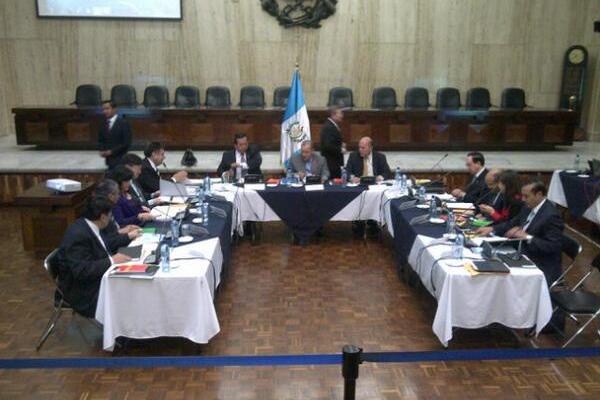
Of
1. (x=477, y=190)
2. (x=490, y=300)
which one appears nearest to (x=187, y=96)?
(x=477, y=190)

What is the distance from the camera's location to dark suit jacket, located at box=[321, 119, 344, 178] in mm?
7414

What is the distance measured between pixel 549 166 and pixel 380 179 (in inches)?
151

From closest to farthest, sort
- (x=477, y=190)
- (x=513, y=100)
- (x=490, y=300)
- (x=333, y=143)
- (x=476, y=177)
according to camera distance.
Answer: (x=490, y=300) < (x=477, y=190) < (x=476, y=177) < (x=333, y=143) < (x=513, y=100)

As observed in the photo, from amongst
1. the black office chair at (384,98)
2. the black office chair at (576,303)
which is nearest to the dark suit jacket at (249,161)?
the black office chair at (576,303)

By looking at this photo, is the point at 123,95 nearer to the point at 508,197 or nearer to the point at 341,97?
the point at 341,97

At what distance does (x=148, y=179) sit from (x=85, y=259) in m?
2.46

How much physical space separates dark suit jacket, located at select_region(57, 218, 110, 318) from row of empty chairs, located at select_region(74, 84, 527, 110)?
7.26 meters

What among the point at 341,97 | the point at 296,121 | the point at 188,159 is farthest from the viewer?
the point at 341,97

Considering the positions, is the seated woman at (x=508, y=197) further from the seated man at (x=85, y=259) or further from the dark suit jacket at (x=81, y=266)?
the dark suit jacket at (x=81, y=266)

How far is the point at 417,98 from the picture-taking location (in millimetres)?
11531

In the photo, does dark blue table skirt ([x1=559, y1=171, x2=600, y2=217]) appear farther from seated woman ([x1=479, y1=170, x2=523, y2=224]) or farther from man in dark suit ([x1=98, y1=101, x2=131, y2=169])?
man in dark suit ([x1=98, y1=101, x2=131, y2=169])

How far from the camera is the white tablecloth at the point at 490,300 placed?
4.08 meters

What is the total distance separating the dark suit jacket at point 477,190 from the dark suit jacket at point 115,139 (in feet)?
15.1

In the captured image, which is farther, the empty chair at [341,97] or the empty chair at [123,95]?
the empty chair at [123,95]
